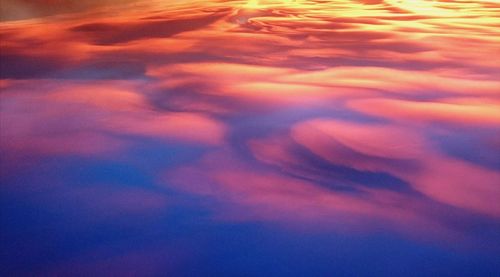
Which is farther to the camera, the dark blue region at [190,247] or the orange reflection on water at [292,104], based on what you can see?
the orange reflection on water at [292,104]

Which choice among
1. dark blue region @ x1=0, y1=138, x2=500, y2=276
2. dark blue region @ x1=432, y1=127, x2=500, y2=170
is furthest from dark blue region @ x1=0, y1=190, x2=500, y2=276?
dark blue region @ x1=432, y1=127, x2=500, y2=170

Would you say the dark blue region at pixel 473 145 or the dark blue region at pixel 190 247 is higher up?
the dark blue region at pixel 473 145

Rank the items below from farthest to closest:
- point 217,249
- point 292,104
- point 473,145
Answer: point 292,104 → point 473,145 → point 217,249

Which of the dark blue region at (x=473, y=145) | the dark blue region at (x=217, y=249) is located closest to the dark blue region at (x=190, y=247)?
the dark blue region at (x=217, y=249)

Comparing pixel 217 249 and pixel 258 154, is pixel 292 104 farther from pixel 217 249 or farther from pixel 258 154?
pixel 217 249

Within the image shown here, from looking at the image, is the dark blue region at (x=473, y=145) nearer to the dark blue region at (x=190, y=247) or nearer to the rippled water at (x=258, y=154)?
the rippled water at (x=258, y=154)

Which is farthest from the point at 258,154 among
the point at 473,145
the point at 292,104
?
the point at 473,145

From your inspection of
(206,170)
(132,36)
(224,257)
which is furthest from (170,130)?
(132,36)

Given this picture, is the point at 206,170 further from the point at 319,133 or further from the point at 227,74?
the point at 227,74

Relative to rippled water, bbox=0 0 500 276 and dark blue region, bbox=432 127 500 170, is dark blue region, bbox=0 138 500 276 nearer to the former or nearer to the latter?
rippled water, bbox=0 0 500 276

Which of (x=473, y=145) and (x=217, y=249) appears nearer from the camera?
(x=217, y=249)
